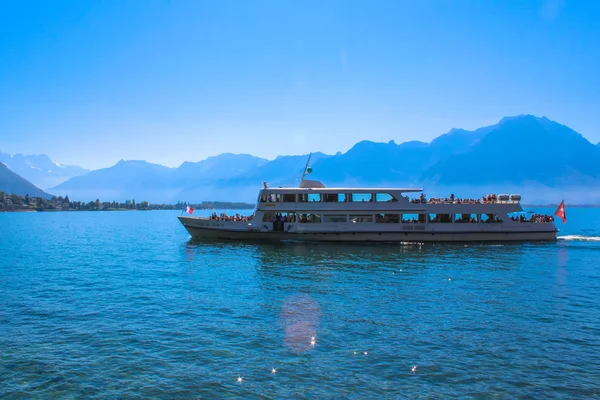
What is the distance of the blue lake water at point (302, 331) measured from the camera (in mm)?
12234

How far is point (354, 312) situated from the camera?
19.2 m

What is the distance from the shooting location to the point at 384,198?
1861 inches

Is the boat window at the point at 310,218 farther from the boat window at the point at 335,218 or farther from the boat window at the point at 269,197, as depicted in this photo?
the boat window at the point at 269,197

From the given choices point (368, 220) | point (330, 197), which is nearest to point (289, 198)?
point (330, 197)

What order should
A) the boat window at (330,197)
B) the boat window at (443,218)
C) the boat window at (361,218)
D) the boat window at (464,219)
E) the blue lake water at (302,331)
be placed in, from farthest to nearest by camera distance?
the boat window at (443,218) < the boat window at (464,219) < the boat window at (361,218) < the boat window at (330,197) < the blue lake water at (302,331)

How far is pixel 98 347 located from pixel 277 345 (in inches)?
256

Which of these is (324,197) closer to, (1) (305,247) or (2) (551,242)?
(1) (305,247)

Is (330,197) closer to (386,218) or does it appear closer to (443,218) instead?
(386,218)

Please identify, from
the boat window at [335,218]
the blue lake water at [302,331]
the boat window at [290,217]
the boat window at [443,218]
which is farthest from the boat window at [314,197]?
the blue lake water at [302,331]

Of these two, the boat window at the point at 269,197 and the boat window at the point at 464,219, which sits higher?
the boat window at the point at 269,197

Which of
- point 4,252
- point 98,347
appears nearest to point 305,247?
point 98,347

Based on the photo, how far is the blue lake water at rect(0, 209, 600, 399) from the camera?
1223 cm

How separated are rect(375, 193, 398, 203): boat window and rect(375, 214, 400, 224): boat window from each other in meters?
1.65

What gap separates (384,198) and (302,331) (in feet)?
107
